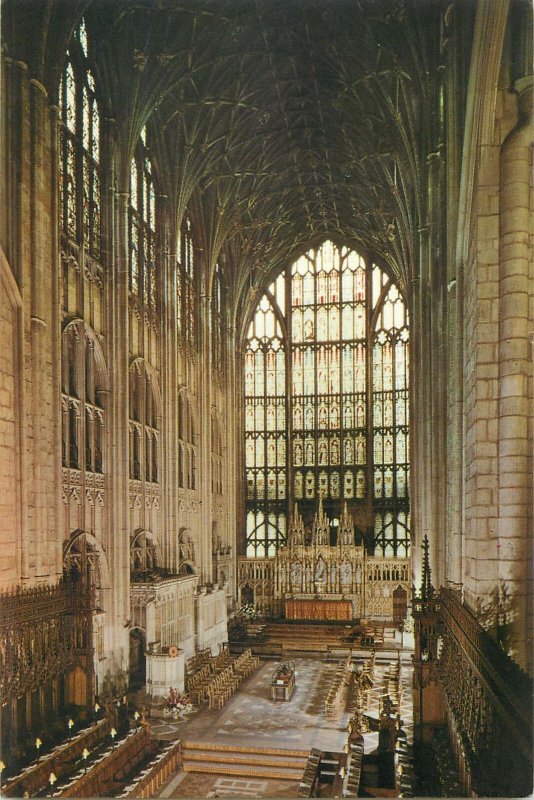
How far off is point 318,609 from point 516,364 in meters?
26.9

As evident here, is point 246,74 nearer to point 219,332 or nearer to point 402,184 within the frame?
point 402,184

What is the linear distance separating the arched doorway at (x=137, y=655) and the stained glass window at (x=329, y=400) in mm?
18506

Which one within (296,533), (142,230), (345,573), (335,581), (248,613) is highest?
(142,230)

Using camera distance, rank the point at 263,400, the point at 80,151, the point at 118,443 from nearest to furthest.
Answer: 1. the point at 80,151
2. the point at 118,443
3. the point at 263,400

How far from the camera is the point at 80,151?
68.4ft

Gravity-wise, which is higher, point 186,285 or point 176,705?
point 186,285

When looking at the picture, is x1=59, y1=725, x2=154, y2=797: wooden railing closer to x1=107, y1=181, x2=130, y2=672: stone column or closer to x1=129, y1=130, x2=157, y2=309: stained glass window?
x1=107, y1=181, x2=130, y2=672: stone column

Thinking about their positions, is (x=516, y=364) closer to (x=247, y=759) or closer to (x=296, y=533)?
(x=247, y=759)

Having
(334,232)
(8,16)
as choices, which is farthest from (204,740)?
(334,232)

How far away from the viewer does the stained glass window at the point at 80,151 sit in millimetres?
19891

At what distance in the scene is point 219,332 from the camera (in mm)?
38250

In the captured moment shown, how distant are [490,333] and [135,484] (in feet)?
53.5

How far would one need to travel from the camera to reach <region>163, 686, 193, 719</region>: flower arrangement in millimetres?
19578

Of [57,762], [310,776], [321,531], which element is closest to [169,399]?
[321,531]
